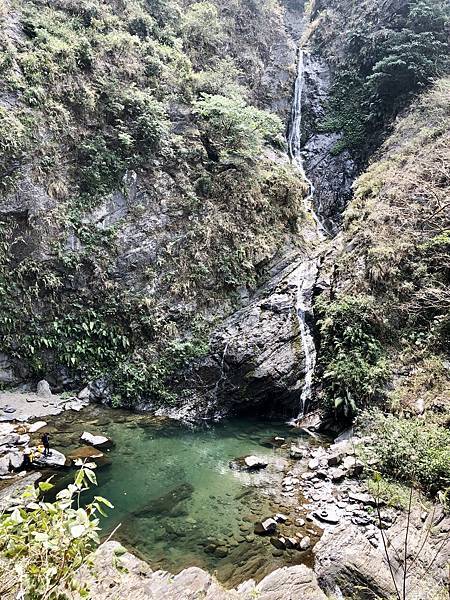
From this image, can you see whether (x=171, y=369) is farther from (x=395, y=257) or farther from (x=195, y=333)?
(x=395, y=257)

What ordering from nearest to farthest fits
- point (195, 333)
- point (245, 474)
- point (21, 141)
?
point (245, 474) → point (21, 141) → point (195, 333)

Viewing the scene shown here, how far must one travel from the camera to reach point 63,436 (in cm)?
934

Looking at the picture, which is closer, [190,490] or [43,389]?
[190,490]

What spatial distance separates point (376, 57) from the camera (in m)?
19.4

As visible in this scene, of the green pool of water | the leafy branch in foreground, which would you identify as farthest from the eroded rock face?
the leafy branch in foreground

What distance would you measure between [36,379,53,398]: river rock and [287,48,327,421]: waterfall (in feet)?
23.9

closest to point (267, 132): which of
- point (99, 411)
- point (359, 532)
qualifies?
point (99, 411)

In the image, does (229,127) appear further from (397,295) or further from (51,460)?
(51,460)

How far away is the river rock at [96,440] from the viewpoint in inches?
357

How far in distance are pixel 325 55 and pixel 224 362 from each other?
2122cm

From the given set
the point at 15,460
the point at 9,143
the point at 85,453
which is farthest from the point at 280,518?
the point at 9,143

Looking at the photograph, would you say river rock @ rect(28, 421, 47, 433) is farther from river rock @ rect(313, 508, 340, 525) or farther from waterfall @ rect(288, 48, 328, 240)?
waterfall @ rect(288, 48, 328, 240)

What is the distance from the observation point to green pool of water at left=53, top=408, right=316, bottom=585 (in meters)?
5.79

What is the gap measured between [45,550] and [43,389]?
10688 mm
